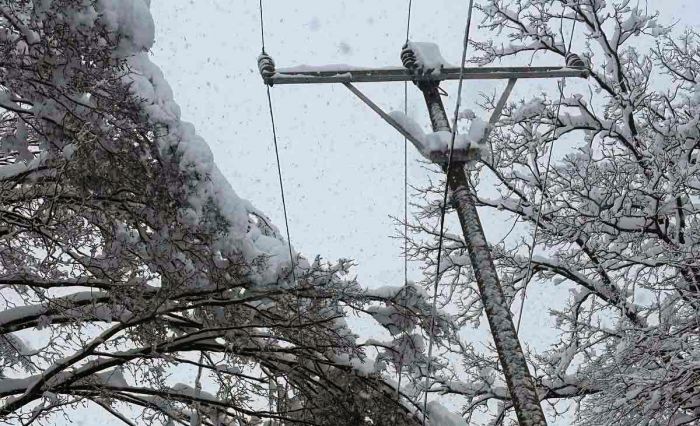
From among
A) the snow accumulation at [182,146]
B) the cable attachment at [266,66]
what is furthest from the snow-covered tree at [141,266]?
the cable attachment at [266,66]

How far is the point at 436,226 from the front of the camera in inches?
539

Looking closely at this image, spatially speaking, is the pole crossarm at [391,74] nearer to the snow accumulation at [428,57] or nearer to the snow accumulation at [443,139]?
the snow accumulation at [428,57]

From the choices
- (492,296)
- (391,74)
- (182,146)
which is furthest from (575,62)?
(182,146)

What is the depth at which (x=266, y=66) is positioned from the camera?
17.7ft

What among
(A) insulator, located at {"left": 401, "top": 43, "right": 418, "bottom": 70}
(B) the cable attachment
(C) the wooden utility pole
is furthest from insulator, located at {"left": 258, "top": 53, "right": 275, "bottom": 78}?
(C) the wooden utility pole

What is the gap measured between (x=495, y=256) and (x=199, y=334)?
5.78 m

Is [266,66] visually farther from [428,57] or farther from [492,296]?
[492,296]

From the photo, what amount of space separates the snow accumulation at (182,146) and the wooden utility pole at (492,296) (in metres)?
2.78

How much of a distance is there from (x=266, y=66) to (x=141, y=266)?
3.25 meters

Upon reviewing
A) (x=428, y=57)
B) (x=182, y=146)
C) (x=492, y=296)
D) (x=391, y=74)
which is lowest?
(x=492, y=296)

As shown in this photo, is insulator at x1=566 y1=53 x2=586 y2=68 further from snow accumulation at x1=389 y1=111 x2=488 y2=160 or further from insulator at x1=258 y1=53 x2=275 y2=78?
insulator at x1=258 y1=53 x2=275 y2=78

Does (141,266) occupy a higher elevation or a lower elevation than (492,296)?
higher

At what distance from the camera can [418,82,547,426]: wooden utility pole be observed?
4.11m

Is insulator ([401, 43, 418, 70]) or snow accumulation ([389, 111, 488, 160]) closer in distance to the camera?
snow accumulation ([389, 111, 488, 160])
